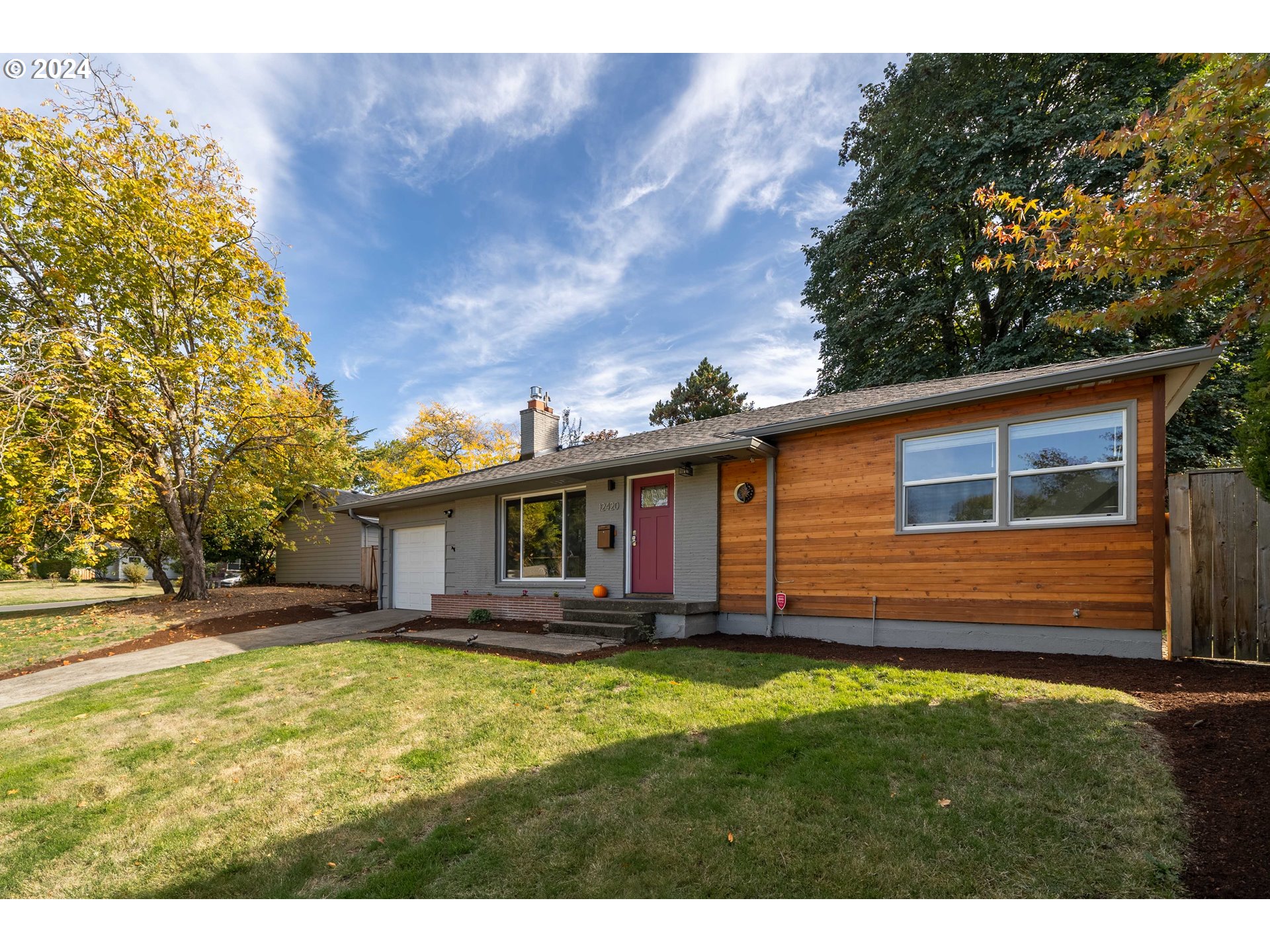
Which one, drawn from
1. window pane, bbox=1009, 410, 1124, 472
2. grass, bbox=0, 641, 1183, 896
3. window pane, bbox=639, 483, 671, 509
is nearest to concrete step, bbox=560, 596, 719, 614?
window pane, bbox=639, 483, 671, 509

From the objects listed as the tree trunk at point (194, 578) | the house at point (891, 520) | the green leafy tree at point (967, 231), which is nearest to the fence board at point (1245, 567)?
the house at point (891, 520)

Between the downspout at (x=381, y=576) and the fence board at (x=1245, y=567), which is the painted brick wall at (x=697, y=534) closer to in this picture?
the fence board at (x=1245, y=567)

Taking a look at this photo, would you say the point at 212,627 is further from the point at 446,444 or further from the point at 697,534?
the point at 446,444

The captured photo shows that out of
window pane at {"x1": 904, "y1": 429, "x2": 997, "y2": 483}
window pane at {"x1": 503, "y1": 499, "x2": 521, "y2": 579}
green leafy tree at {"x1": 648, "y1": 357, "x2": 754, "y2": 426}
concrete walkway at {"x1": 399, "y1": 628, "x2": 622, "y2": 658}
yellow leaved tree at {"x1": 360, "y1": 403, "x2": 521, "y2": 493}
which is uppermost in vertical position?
green leafy tree at {"x1": 648, "y1": 357, "x2": 754, "y2": 426}

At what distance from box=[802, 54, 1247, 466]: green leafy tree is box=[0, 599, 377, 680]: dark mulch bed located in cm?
1615

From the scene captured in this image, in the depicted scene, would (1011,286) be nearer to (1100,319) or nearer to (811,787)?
(1100,319)

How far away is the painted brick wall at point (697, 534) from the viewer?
8812mm

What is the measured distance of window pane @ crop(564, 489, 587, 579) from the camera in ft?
34.9

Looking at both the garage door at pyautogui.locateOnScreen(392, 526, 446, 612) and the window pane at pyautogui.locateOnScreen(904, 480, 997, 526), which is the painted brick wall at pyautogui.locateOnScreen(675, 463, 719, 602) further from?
the garage door at pyautogui.locateOnScreen(392, 526, 446, 612)

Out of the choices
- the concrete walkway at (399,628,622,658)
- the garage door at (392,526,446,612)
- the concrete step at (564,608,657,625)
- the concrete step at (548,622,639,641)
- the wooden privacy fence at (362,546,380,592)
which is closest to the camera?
the concrete walkway at (399,628,622,658)

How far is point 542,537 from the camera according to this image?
11453 millimetres

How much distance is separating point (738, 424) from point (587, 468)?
9.27ft
